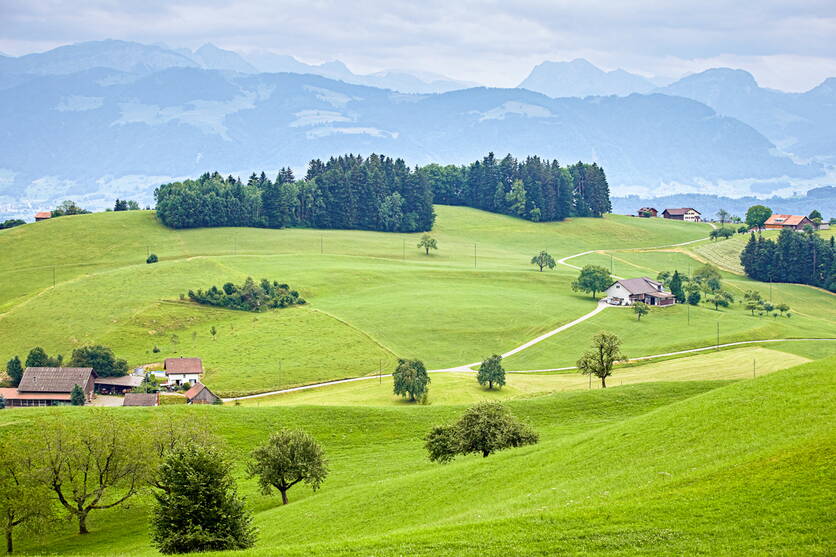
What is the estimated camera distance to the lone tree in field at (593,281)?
151500mm

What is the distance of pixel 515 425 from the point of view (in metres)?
58.9

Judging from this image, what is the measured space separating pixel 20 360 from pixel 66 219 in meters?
92.8

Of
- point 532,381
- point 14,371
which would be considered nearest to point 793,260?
point 532,381

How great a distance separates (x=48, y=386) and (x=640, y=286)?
322ft

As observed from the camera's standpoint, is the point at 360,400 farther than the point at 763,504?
Yes

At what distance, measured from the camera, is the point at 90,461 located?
2032 inches

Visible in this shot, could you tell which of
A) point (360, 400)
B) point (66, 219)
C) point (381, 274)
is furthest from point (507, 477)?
point (66, 219)

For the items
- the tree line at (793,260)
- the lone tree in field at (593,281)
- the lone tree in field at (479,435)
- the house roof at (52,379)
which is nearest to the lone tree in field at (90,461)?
the lone tree in field at (479,435)

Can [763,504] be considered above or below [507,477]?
above

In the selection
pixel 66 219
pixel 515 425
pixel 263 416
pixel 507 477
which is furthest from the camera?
pixel 66 219

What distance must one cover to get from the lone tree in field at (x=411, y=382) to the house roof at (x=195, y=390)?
21.7 metres

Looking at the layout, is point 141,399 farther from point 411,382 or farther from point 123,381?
point 411,382

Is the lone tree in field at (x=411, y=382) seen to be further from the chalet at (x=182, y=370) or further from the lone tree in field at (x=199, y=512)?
the lone tree in field at (x=199, y=512)

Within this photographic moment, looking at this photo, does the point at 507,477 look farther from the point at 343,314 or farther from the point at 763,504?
the point at 343,314
